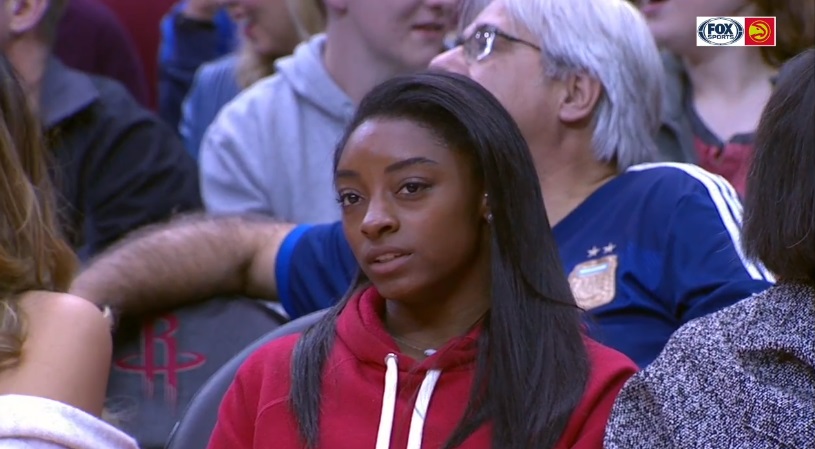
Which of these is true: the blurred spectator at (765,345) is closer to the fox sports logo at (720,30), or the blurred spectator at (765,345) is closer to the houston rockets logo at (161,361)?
Result: the houston rockets logo at (161,361)

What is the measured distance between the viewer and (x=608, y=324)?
2.82 metres

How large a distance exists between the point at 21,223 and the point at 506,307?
34.0 inches

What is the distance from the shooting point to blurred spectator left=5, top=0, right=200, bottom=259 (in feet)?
12.5

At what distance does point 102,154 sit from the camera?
152 inches

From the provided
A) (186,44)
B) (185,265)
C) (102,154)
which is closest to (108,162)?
(102,154)

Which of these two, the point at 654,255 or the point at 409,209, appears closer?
the point at 409,209

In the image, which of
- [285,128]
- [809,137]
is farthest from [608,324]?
[285,128]

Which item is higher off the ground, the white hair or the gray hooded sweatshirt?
the white hair

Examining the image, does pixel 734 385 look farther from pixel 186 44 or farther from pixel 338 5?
pixel 186 44

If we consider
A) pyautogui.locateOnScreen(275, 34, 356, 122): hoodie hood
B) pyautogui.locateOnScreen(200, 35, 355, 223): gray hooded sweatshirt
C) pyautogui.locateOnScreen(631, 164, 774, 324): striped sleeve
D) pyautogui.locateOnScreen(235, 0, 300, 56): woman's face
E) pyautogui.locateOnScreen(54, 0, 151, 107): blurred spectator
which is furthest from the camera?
pyautogui.locateOnScreen(54, 0, 151, 107): blurred spectator

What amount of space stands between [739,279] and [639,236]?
22 cm

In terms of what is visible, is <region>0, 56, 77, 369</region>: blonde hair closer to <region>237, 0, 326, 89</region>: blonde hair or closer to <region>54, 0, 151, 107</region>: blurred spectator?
<region>237, 0, 326, 89</region>: blonde hair

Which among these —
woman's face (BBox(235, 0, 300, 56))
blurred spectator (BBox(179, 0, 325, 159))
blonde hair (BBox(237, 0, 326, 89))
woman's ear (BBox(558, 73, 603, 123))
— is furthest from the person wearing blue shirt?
woman's face (BBox(235, 0, 300, 56))

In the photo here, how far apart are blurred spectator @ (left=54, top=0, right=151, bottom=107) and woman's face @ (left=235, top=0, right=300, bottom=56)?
47 cm
